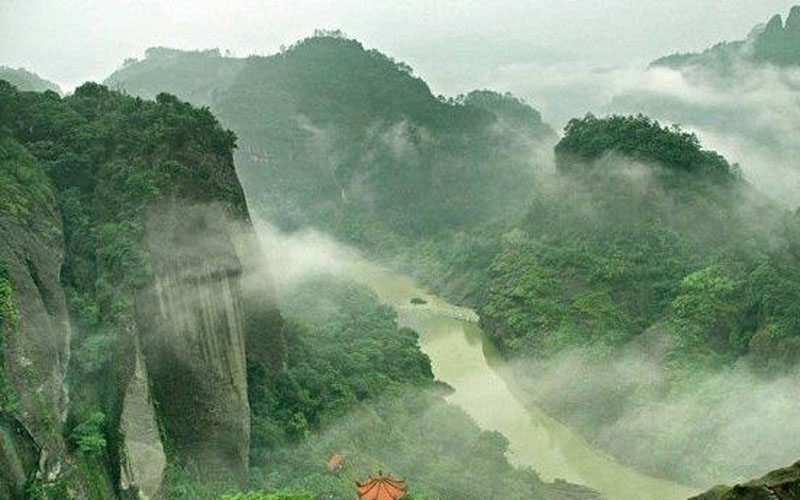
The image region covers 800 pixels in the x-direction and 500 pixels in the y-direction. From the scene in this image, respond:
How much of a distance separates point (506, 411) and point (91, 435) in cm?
1946

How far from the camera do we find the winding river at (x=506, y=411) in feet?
82.7

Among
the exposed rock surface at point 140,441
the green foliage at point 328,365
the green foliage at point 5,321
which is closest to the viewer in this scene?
the green foliage at point 5,321

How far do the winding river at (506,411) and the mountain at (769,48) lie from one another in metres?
53.9

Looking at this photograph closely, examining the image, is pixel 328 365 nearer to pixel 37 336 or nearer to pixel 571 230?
pixel 37 336

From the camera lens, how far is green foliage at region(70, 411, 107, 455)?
1483cm

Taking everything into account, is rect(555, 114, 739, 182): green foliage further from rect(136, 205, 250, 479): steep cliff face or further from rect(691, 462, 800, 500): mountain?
rect(691, 462, 800, 500): mountain

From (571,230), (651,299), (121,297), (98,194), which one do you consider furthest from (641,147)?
(121,297)

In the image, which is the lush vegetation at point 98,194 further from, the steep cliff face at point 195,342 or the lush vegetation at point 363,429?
the lush vegetation at point 363,429

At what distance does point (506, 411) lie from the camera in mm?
31375

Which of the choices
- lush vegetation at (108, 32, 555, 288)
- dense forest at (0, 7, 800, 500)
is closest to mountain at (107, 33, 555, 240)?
lush vegetation at (108, 32, 555, 288)

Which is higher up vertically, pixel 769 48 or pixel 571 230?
pixel 769 48

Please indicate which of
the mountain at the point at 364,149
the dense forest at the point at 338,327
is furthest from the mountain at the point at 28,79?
the dense forest at the point at 338,327

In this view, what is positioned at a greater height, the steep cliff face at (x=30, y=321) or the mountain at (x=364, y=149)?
the mountain at (x=364, y=149)

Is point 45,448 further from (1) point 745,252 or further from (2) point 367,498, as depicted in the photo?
(1) point 745,252
